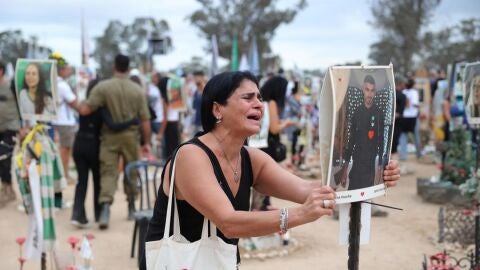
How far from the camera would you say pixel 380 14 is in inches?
1292

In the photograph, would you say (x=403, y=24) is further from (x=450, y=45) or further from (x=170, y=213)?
(x=170, y=213)

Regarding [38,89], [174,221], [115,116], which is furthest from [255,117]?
[115,116]

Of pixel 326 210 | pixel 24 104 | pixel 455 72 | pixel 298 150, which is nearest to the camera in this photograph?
pixel 326 210

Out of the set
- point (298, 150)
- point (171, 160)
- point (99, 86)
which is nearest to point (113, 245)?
point (99, 86)

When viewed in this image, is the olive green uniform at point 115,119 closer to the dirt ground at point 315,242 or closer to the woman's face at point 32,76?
the dirt ground at point 315,242

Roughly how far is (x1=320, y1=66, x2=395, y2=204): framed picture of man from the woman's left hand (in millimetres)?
26

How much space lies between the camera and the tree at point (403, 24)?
104 ft

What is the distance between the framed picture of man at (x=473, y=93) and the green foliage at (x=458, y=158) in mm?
3880

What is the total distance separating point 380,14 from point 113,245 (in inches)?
1140

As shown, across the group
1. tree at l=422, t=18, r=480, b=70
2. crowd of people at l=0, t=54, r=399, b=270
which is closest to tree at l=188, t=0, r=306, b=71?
tree at l=422, t=18, r=480, b=70

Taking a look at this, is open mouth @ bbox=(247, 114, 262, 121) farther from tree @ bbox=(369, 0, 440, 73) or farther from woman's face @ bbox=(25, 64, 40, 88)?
tree @ bbox=(369, 0, 440, 73)

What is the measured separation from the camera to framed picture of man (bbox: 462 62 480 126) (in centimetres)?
452

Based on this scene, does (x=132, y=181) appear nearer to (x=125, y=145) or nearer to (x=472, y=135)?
(x=125, y=145)

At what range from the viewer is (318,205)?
2.25 meters
